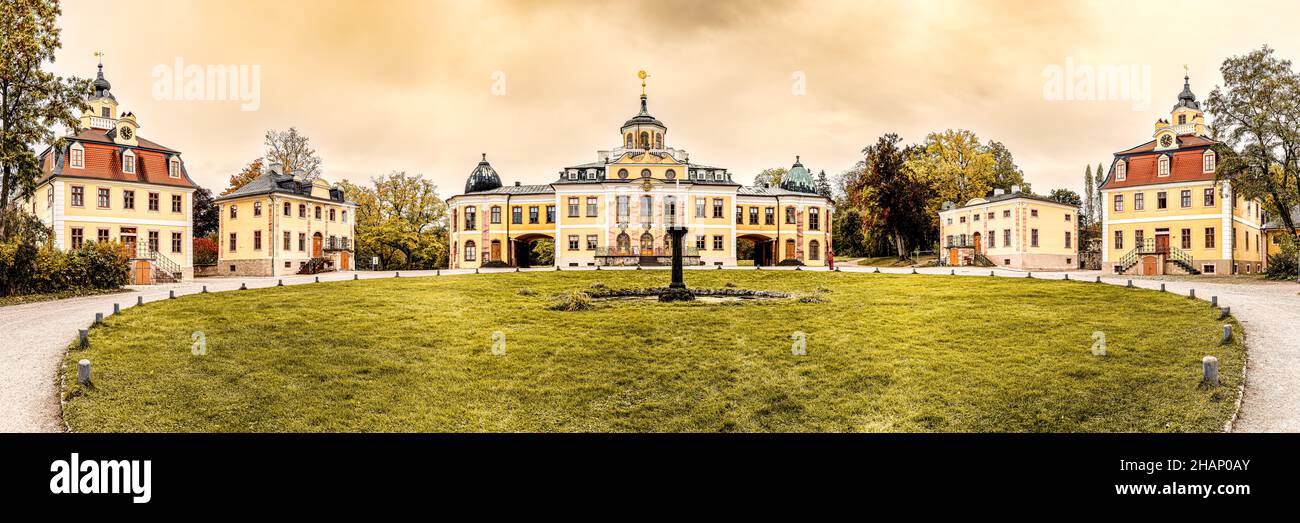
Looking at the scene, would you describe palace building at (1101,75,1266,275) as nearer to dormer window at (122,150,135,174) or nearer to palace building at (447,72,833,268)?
palace building at (447,72,833,268)

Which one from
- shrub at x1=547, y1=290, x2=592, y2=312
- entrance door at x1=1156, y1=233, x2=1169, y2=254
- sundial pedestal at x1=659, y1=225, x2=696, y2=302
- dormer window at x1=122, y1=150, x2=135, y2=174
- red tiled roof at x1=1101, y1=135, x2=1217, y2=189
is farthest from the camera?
entrance door at x1=1156, y1=233, x2=1169, y2=254

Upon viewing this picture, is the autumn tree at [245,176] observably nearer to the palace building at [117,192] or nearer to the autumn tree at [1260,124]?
the palace building at [117,192]

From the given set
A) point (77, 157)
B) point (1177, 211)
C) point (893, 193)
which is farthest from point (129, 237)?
point (1177, 211)

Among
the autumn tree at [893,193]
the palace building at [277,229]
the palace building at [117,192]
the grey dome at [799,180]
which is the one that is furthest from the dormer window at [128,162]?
the autumn tree at [893,193]

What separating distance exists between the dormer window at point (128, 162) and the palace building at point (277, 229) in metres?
8.59

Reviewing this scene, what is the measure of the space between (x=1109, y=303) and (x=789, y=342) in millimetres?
12290

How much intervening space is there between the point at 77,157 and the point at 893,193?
57350mm

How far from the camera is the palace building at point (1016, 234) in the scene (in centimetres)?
5381

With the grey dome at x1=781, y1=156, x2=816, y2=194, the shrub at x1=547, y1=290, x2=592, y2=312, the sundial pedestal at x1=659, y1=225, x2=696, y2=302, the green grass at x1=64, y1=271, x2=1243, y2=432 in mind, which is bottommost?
the green grass at x1=64, y1=271, x2=1243, y2=432

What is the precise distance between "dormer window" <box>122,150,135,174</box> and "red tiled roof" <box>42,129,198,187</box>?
6.8 inches

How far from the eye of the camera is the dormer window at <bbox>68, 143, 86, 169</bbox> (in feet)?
123

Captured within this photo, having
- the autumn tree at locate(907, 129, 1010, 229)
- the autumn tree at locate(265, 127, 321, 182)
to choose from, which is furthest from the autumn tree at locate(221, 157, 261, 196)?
the autumn tree at locate(907, 129, 1010, 229)

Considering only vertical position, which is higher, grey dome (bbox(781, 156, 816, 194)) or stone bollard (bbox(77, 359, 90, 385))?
grey dome (bbox(781, 156, 816, 194))
